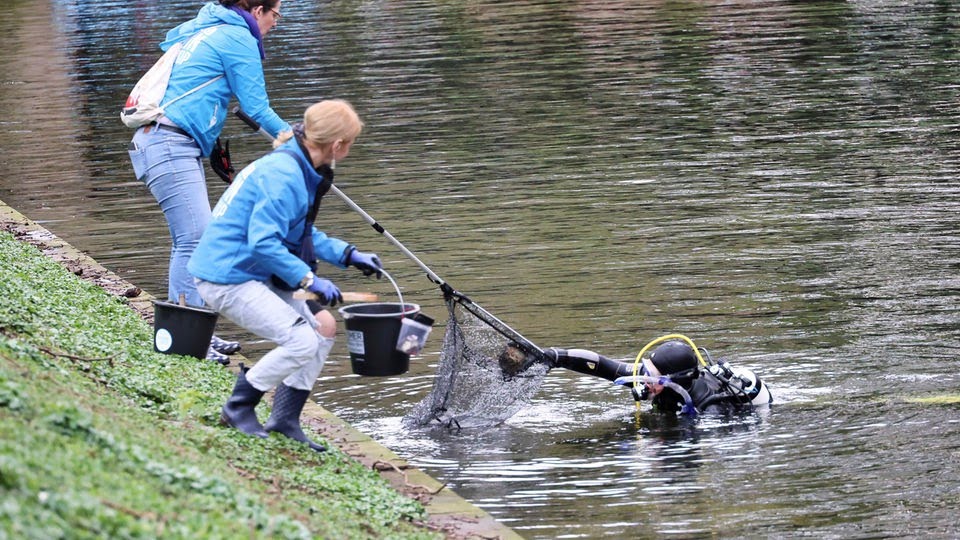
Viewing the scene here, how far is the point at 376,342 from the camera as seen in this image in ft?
22.8

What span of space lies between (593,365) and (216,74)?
112 inches

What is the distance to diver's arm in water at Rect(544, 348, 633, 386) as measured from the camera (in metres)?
8.45

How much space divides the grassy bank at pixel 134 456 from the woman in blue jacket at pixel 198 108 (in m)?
0.80

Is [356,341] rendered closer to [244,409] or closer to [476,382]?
[244,409]

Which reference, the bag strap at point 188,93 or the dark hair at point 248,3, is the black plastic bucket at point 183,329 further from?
the dark hair at point 248,3

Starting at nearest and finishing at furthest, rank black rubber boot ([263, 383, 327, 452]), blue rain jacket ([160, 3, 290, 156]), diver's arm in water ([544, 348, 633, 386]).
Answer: black rubber boot ([263, 383, 327, 452]) < blue rain jacket ([160, 3, 290, 156]) < diver's arm in water ([544, 348, 633, 386])

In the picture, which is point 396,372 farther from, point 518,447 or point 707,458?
point 707,458

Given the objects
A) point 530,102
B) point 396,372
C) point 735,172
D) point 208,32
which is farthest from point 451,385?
point 530,102

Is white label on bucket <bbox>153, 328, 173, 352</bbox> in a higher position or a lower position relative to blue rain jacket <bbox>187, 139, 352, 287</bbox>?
lower

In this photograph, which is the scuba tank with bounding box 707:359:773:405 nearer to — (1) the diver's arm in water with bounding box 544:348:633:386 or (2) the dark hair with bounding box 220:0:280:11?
(1) the diver's arm in water with bounding box 544:348:633:386

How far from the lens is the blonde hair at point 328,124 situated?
6.33 m

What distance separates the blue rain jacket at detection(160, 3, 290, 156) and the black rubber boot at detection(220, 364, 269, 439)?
1684 mm

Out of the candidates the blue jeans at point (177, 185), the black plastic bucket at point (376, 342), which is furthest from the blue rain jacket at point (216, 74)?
the black plastic bucket at point (376, 342)

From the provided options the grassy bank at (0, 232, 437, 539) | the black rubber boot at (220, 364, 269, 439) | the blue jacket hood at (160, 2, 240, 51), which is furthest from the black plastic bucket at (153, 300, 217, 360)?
the blue jacket hood at (160, 2, 240, 51)
